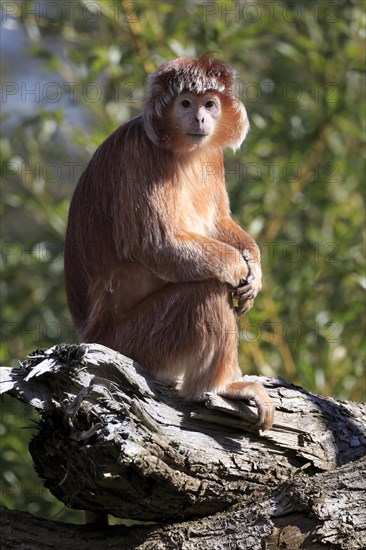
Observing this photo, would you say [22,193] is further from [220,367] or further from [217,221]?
[220,367]

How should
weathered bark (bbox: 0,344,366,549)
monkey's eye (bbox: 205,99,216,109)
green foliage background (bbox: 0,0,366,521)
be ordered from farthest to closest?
green foliage background (bbox: 0,0,366,521) → monkey's eye (bbox: 205,99,216,109) → weathered bark (bbox: 0,344,366,549)

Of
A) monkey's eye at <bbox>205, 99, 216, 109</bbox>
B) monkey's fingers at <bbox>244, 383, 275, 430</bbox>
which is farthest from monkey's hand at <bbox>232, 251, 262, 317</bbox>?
monkey's eye at <bbox>205, 99, 216, 109</bbox>

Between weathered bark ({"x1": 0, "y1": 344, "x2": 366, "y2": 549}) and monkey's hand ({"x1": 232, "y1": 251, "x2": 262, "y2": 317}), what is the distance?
0.61 m

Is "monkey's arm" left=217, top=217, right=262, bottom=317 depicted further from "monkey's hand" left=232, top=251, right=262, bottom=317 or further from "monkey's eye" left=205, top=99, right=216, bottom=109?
"monkey's eye" left=205, top=99, right=216, bottom=109

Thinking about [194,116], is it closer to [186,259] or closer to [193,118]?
[193,118]

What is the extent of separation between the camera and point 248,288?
482 cm

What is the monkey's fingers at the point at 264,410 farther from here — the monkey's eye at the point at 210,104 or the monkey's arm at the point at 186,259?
the monkey's eye at the point at 210,104

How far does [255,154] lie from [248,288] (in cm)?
274

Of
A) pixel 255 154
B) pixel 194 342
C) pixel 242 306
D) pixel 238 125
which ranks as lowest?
pixel 194 342

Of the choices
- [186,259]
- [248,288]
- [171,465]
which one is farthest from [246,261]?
[171,465]

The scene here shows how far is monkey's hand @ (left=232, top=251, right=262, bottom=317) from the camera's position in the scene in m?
4.79

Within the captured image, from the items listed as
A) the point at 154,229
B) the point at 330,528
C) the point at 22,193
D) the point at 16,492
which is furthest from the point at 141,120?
the point at 16,492

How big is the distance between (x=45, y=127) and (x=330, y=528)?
4.38 meters

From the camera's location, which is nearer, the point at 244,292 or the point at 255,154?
the point at 244,292
